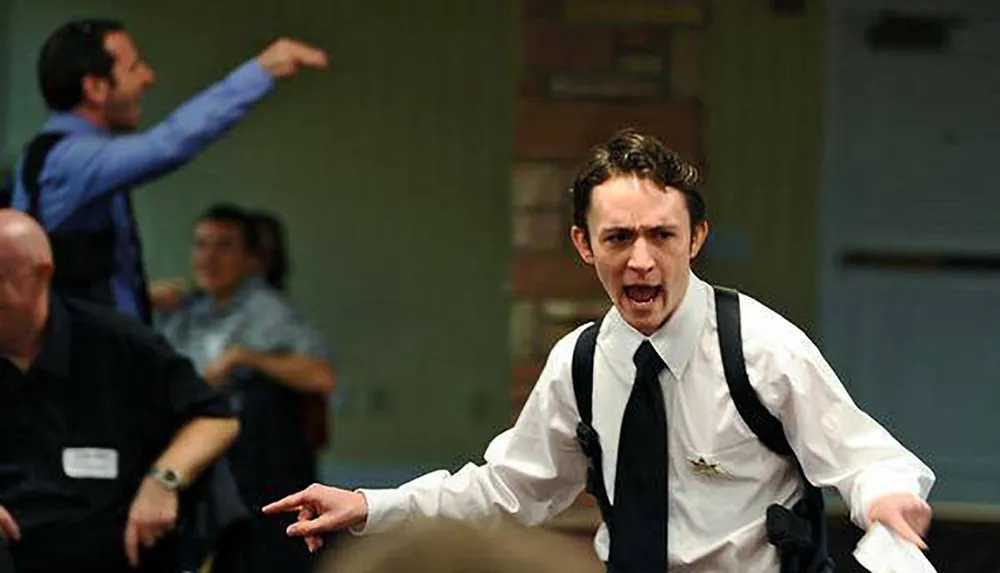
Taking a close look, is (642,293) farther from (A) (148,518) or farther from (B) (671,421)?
(A) (148,518)

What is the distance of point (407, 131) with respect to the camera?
8344 mm

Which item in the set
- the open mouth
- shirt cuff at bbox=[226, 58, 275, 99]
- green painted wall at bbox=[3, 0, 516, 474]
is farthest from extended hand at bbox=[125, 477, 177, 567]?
green painted wall at bbox=[3, 0, 516, 474]

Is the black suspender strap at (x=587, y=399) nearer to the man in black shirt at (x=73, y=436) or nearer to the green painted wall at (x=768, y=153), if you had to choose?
the man in black shirt at (x=73, y=436)

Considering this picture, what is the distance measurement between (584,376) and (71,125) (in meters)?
2.31

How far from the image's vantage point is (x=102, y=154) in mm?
5594

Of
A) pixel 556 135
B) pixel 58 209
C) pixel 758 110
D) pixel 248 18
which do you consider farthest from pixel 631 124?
pixel 58 209

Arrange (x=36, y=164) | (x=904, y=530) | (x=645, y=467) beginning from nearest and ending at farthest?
(x=904, y=530), (x=645, y=467), (x=36, y=164)

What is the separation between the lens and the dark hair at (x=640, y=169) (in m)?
3.67

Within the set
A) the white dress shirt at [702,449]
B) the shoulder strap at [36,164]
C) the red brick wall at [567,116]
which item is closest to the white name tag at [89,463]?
the shoulder strap at [36,164]

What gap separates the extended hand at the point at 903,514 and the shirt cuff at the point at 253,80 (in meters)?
2.53

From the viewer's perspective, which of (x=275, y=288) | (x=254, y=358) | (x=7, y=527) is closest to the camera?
(x=7, y=527)

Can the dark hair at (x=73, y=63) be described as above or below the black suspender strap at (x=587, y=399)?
above

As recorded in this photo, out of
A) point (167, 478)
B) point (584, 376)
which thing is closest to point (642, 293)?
point (584, 376)

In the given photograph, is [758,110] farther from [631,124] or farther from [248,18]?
[248,18]
